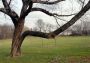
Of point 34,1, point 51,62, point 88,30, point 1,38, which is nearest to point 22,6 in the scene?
point 34,1

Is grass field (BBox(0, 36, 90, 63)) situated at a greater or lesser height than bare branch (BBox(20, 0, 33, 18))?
lesser

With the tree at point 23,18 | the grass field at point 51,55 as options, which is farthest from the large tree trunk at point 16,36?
the grass field at point 51,55

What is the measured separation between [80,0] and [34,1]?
11.7 feet

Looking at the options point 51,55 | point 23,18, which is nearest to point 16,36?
point 23,18

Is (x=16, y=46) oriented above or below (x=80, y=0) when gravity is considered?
below

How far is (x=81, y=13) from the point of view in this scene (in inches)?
942

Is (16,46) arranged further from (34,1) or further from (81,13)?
(81,13)

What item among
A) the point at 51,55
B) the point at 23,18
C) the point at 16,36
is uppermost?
the point at 23,18

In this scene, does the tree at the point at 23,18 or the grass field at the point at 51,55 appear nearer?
the grass field at the point at 51,55

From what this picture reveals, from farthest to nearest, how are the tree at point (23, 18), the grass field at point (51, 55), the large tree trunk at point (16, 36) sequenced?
the large tree trunk at point (16, 36) → the tree at point (23, 18) → the grass field at point (51, 55)

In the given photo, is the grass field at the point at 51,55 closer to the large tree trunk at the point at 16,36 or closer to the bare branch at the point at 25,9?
the large tree trunk at the point at 16,36

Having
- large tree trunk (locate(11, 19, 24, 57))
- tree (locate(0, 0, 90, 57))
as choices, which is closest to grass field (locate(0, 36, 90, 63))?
large tree trunk (locate(11, 19, 24, 57))

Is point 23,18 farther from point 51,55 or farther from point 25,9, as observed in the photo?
point 51,55

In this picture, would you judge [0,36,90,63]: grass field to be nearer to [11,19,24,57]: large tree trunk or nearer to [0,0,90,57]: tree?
[11,19,24,57]: large tree trunk
